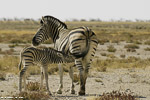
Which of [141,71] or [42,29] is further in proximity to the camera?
[141,71]

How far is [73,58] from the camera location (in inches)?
473

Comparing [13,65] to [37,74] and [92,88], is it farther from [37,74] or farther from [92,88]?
[92,88]

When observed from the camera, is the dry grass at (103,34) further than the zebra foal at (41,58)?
Yes

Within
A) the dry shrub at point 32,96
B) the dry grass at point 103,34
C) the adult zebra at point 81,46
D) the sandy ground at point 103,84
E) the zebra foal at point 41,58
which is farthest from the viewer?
the dry grass at point 103,34

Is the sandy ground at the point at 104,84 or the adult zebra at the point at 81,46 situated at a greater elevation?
the adult zebra at the point at 81,46

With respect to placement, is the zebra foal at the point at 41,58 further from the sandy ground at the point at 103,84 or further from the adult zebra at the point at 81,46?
the sandy ground at the point at 103,84

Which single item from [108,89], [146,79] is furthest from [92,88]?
[146,79]

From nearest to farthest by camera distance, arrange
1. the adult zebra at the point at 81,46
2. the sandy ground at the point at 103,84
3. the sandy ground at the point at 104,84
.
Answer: the adult zebra at the point at 81,46 → the sandy ground at the point at 103,84 → the sandy ground at the point at 104,84

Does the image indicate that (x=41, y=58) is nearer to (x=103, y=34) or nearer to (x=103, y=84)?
(x=103, y=84)

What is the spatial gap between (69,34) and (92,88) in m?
2.85

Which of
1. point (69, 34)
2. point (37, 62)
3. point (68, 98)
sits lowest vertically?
point (68, 98)

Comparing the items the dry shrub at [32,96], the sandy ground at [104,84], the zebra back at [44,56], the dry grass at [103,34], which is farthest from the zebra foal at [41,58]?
the dry grass at [103,34]

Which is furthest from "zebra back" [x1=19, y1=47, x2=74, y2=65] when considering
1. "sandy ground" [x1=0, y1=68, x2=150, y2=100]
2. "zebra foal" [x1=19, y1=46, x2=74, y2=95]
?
"sandy ground" [x1=0, y1=68, x2=150, y2=100]

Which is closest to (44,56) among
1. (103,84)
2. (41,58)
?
(41,58)
